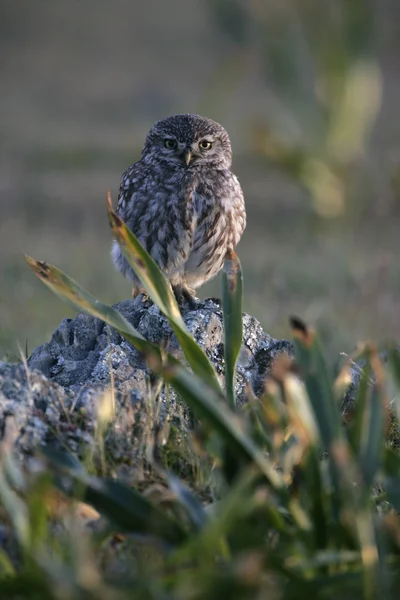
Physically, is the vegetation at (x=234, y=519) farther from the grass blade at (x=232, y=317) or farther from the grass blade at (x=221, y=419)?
the grass blade at (x=232, y=317)

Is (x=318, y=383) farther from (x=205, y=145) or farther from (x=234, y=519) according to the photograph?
(x=205, y=145)

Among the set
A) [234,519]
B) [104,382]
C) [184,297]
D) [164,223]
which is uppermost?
[164,223]

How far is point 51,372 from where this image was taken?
12.3 ft

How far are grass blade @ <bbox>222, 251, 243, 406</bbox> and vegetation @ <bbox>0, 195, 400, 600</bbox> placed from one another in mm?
548

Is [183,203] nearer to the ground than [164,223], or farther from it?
farther from it

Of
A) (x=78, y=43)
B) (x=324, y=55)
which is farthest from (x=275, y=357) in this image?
(x=78, y=43)

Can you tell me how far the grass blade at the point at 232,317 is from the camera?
127 inches


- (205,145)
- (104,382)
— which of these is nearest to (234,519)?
(104,382)

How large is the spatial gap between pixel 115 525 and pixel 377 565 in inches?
23.9

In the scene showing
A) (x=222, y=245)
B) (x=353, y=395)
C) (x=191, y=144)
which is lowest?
(x=353, y=395)

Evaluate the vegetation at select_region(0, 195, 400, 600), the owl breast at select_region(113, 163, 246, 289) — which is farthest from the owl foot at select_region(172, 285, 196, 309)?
the vegetation at select_region(0, 195, 400, 600)

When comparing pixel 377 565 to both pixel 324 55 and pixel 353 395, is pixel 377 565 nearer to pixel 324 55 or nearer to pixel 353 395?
pixel 353 395

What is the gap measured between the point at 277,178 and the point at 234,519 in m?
15.2

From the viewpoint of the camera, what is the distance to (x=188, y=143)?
5445 mm
